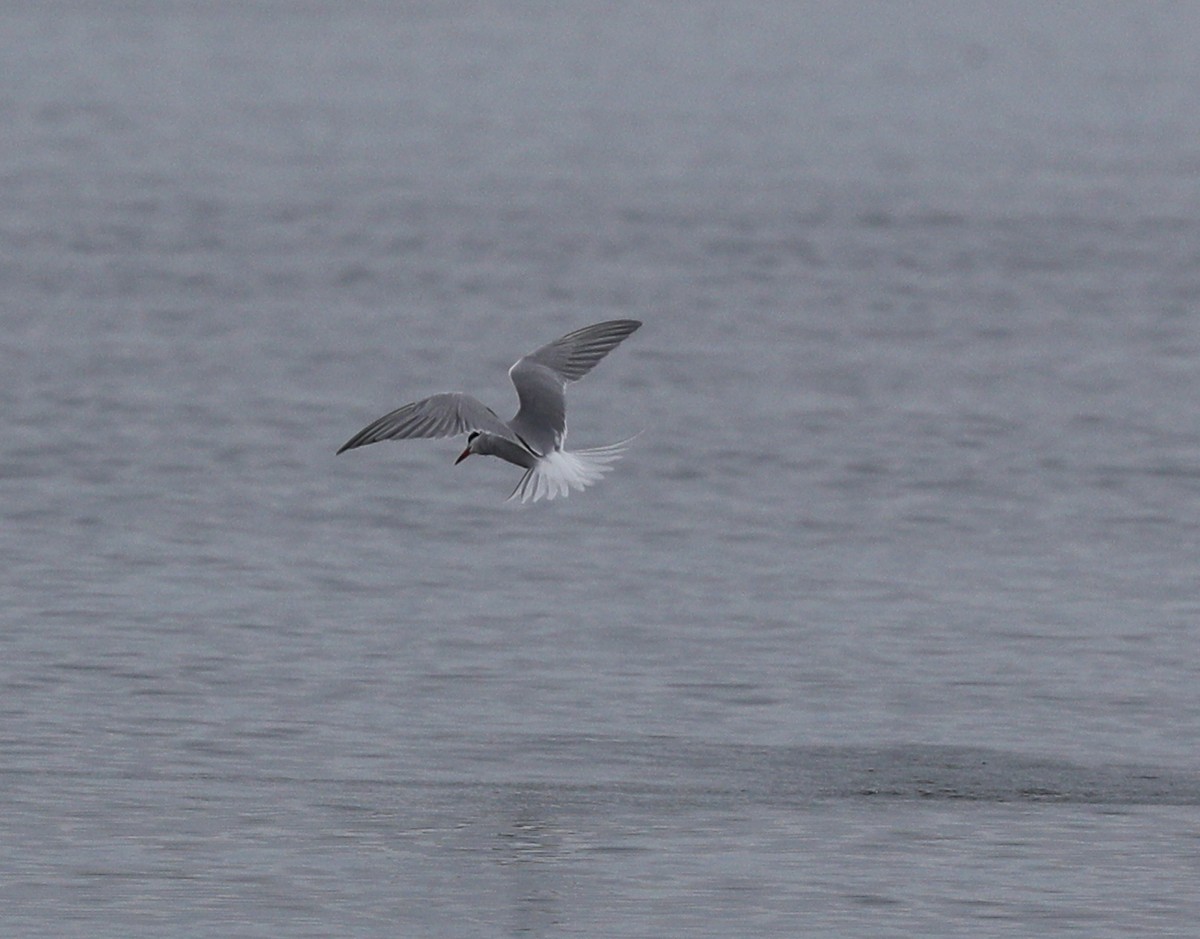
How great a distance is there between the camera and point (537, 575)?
16266 mm

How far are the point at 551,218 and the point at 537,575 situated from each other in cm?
1978

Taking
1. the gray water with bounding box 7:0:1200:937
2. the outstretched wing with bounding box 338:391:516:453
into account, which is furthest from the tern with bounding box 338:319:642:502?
the gray water with bounding box 7:0:1200:937

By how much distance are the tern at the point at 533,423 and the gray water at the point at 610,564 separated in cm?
132

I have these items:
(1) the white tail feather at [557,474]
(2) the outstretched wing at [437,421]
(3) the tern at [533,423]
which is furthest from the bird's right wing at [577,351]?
(2) the outstretched wing at [437,421]

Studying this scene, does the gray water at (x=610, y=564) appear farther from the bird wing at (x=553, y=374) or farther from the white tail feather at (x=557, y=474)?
the bird wing at (x=553, y=374)

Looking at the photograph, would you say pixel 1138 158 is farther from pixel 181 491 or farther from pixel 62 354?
pixel 181 491

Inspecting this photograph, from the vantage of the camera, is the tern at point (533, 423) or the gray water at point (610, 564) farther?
the tern at point (533, 423)

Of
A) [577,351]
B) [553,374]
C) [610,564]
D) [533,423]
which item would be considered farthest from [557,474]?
[610,564]

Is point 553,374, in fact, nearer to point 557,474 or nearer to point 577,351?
point 577,351

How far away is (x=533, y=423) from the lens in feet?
40.5

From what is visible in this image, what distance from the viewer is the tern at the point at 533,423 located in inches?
453

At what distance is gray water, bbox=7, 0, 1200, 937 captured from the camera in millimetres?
10844

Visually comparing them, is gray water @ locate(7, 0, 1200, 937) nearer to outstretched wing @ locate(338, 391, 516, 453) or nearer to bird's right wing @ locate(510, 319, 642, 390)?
outstretched wing @ locate(338, 391, 516, 453)

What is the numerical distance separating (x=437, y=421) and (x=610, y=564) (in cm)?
512
